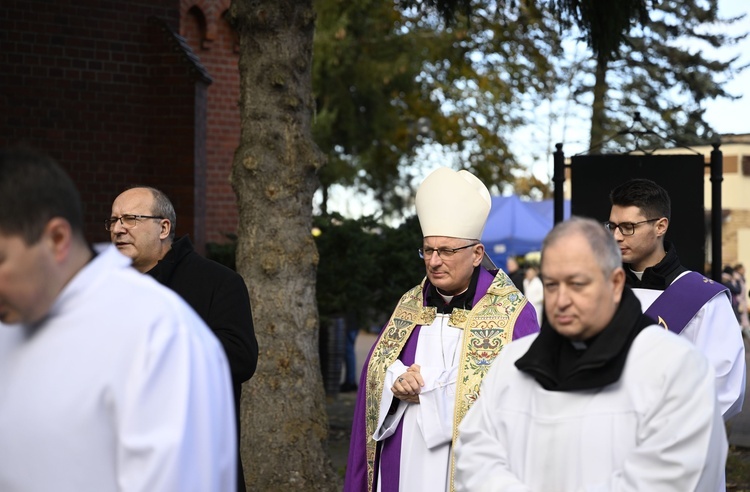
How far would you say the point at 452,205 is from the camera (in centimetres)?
546

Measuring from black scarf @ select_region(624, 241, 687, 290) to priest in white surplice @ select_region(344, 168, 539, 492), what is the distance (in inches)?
25.7

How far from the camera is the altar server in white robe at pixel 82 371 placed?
8.39ft

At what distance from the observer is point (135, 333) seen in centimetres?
261

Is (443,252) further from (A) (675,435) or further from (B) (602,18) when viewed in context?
(B) (602,18)

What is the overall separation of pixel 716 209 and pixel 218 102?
7.27 meters

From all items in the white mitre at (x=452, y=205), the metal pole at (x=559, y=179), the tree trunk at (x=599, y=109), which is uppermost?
the tree trunk at (x=599, y=109)

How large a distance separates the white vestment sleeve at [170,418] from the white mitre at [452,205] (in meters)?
2.75

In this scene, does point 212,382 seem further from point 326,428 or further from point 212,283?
point 326,428

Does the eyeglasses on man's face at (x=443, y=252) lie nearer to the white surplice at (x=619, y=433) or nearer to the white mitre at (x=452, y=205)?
the white mitre at (x=452, y=205)

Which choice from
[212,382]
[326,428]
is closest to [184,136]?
[326,428]

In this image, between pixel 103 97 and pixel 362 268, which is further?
pixel 362 268

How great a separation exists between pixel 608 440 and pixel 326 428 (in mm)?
4775

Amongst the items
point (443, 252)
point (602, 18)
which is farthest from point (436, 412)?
point (602, 18)

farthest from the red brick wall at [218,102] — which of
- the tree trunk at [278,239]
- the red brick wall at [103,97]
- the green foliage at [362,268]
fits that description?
the tree trunk at [278,239]
